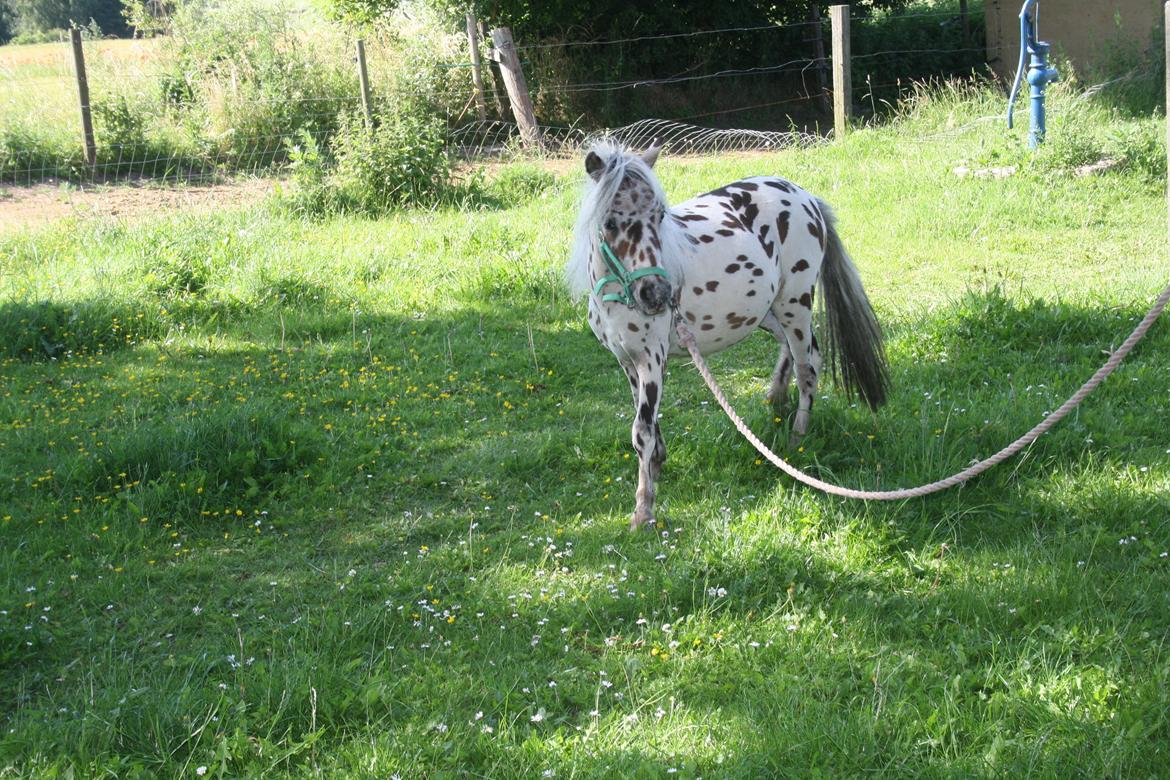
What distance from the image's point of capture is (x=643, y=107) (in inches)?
690

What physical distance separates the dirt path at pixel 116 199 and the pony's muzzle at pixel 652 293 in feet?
26.4

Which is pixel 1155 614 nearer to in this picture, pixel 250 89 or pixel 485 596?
pixel 485 596

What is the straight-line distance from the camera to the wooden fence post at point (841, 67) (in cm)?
1350

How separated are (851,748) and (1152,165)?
9.41m

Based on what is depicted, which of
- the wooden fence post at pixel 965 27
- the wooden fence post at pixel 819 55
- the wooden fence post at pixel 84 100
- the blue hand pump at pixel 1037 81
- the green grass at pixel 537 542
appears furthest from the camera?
the wooden fence post at pixel 965 27

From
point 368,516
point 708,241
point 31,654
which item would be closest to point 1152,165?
point 708,241

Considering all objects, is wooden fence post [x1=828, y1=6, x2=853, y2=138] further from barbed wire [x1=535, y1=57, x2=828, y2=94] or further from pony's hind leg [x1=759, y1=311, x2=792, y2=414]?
pony's hind leg [x1=759, y1=311, x2=792, y2=414]

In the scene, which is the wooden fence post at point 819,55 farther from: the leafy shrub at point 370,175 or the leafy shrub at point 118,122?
the leafy shrub at point 118,122

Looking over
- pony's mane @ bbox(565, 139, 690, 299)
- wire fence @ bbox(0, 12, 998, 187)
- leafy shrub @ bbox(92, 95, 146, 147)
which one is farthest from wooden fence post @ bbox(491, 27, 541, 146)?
pony's mane @ bbox(565, 139, 690, 299)

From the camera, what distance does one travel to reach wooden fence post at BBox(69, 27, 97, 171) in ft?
39.3

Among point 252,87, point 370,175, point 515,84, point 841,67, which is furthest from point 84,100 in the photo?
point 841,67

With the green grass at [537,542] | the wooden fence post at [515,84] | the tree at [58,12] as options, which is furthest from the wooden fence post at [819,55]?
the tree at [58,12]

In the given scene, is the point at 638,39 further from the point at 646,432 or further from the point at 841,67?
the point at 646,432

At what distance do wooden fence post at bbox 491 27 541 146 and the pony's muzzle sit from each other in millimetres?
10602
